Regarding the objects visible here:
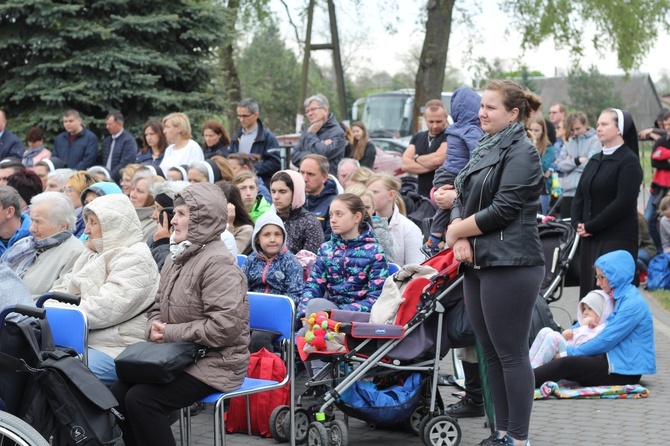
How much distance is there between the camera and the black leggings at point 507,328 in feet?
17.1

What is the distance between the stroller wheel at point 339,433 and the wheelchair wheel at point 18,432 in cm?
210

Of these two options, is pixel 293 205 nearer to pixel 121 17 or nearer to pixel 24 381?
pixel 24 381

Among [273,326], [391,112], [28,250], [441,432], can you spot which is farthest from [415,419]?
[391,112]

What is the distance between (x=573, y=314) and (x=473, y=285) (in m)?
5.53

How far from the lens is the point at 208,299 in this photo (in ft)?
17.0

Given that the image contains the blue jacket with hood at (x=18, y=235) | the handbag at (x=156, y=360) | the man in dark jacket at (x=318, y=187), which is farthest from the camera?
the man in dark jacket at (x=318, y=187)

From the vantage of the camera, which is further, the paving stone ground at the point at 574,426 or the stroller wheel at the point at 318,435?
the paving stone ground at the point at 574,426

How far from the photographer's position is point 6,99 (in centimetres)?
1689

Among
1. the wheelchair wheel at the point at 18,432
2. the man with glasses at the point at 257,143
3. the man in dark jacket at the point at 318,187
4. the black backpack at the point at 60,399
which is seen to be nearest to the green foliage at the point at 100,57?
the man with glasses at the point at 257,143

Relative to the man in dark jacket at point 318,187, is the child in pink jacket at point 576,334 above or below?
below

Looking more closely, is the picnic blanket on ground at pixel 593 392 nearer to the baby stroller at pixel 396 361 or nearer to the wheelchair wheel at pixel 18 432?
the baby stroller at pixel 396 361

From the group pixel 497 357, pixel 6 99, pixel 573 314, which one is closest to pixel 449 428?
pixel 497 357

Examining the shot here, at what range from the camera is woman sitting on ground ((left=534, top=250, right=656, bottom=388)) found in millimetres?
7211

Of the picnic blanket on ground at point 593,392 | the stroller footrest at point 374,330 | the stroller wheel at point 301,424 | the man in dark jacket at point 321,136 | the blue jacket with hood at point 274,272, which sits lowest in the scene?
the picnic blanket on ground at point 593,392
